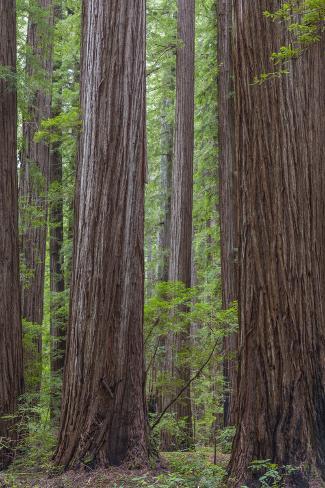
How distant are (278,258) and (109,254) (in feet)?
6.90

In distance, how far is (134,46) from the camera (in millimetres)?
7129

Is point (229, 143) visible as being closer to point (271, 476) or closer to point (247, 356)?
point (247, 356)

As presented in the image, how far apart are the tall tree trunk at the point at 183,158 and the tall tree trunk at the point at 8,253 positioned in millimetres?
5815

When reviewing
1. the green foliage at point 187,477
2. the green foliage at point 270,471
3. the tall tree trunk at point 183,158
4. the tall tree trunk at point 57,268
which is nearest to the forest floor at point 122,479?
the green foliage at point 187,477

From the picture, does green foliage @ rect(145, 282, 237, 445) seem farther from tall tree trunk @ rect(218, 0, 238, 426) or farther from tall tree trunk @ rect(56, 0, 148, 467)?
tall tree trunk @ rect(218, 0, 238, 426)

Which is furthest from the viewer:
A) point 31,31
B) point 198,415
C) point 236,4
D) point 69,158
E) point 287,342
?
point 198,415

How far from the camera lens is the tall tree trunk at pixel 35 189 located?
36.1 feet

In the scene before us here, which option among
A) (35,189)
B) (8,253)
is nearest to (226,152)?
(35,189)

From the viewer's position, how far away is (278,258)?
5.42 m

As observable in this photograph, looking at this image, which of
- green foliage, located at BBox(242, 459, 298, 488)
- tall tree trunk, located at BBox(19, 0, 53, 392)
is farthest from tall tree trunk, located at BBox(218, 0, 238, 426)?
green foliage, located at BBox(242, 459, 298, 488)

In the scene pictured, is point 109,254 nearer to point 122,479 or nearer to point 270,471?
point 122,479

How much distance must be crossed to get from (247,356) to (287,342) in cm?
41

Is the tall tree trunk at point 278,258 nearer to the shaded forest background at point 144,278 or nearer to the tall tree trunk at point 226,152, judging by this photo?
the shaded forest background at point 144,278

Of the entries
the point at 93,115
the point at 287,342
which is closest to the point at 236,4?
the point at 93,115
